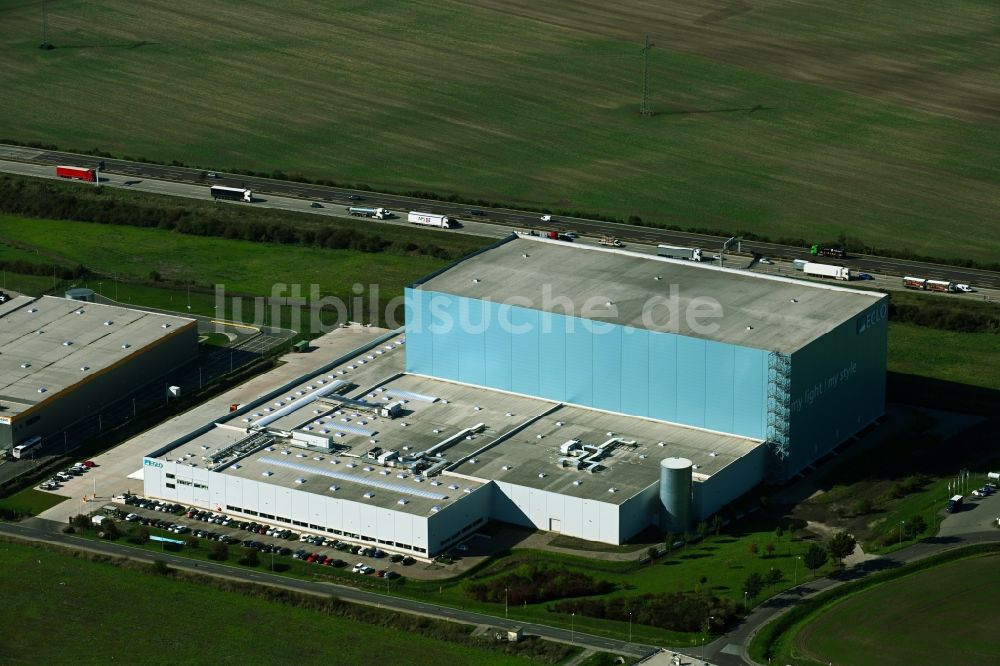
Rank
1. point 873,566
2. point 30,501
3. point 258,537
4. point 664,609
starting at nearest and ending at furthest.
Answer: point 664,609 < point 873,566 < point 258,537 < point 30,501

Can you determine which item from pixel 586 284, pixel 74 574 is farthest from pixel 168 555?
pixel 586 284

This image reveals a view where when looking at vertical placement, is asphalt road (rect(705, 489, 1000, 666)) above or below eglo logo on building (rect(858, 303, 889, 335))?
below

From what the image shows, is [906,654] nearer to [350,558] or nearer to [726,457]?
[726,457]

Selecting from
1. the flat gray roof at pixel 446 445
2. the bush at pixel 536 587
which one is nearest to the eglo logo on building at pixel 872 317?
the flat gray roof at pixel 446 445

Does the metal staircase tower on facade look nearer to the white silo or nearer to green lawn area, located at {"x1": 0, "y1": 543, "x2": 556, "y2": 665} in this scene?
the white silo

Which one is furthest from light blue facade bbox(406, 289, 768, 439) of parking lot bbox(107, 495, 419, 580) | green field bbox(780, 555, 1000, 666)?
parking lot bbox(107, 495, 419, 580)

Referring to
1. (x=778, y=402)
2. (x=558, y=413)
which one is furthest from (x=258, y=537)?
(x=778, y=402)

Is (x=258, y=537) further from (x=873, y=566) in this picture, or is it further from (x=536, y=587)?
(x=873, y=566)

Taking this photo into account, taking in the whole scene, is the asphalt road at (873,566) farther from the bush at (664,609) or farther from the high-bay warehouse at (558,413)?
the high-bay warehouse at (558,413)
